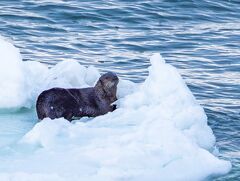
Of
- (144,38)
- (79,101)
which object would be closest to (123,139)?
(79,101)

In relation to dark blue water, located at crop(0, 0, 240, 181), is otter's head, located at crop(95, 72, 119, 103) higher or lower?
higher

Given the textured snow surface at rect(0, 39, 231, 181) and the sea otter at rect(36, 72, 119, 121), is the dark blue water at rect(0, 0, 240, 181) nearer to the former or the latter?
the textured snow surface at rect(0, 39, 231, 181)

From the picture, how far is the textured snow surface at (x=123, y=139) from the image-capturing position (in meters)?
6.97

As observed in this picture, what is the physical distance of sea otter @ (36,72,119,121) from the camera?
328 inches

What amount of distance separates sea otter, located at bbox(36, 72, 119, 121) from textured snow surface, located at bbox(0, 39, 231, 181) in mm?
141

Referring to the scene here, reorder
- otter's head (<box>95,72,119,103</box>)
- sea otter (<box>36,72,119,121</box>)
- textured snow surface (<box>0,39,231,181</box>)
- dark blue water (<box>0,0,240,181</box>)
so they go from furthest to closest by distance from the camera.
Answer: dark blue water (<box>0,0,240,181</box>), otter's head (<box>95,72,119,103</box>), sea otter (<box>36,72,119,121</box>), textured snow surface (<box>0,39,231,181</box>)

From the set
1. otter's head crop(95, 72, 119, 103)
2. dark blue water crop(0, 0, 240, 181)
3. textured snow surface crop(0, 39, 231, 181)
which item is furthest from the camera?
dark blue water crop(0, 0, 240, 181)

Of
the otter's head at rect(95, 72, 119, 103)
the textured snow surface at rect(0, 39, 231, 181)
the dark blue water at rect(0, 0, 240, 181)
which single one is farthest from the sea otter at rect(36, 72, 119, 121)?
the dark blue water at rect(0, 0, 240, 181)

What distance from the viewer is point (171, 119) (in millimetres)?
7969

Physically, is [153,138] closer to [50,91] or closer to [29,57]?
[50,91]

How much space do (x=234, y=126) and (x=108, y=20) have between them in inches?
224

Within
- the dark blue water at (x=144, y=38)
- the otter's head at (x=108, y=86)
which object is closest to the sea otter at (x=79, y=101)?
the otter's head at (x=108, y=86)

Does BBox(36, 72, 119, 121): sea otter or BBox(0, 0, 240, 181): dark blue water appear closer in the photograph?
BBox(36, 72, 119, 121): sea otter

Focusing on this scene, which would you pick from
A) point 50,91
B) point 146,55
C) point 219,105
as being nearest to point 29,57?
point 146,55
